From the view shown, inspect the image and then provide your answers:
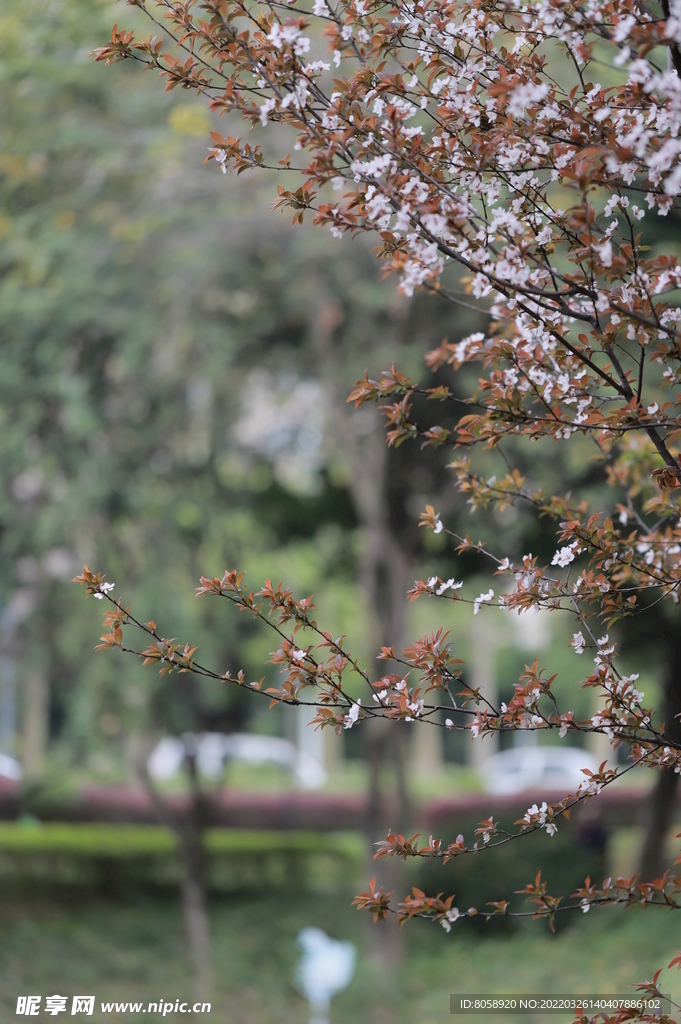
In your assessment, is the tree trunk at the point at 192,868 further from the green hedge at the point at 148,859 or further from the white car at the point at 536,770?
the white car at the point at 536,770

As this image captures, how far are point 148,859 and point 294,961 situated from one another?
307 cm

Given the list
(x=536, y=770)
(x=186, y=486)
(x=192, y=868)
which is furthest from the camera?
(x=536, y=770)

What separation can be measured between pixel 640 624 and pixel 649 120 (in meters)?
6.66

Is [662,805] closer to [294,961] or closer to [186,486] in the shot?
[294,961]

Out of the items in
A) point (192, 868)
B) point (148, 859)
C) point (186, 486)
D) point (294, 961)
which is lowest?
point (294, 961)

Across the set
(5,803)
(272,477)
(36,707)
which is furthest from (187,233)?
(36,707)

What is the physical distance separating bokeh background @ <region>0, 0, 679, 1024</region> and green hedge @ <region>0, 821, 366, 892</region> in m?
0.05

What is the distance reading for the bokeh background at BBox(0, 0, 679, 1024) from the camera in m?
6.36

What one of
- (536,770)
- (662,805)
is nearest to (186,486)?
(662,805)

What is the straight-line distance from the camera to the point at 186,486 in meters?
7.41

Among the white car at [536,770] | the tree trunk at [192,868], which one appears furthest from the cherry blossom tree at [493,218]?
the white car at [536,770]

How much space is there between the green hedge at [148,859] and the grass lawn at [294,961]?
0.37 m

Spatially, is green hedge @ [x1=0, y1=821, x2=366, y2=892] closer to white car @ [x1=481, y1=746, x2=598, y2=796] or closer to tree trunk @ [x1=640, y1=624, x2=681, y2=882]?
tree trunk @ [x1=640, y1=624, x2=681, y2=882]

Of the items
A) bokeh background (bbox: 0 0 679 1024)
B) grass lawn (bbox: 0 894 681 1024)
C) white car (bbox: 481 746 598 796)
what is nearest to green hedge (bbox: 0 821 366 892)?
bokeh background (bbox: 0 0 679 1024)
